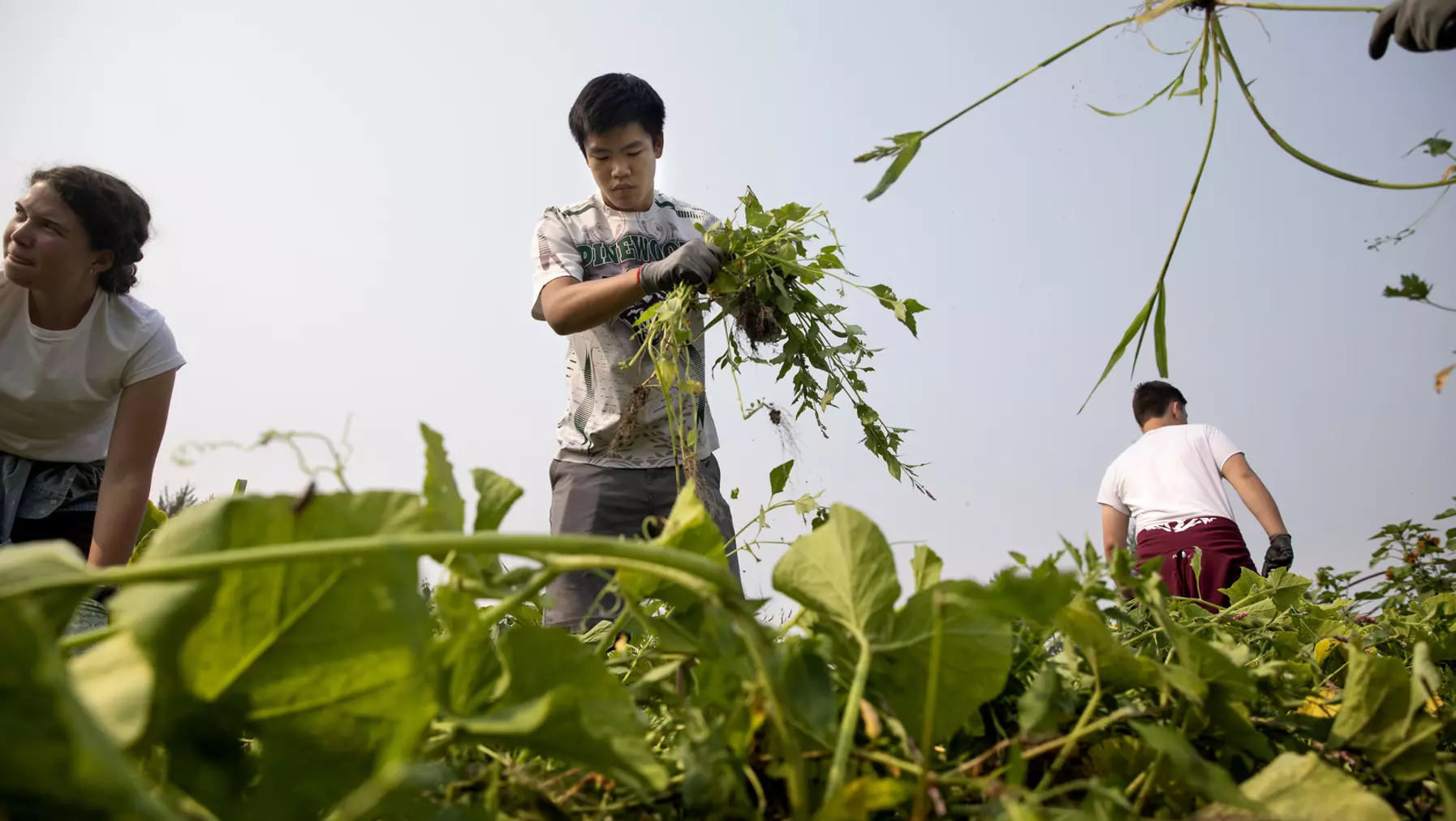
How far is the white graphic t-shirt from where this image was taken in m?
2.32

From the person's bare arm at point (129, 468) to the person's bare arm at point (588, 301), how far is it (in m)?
0.86

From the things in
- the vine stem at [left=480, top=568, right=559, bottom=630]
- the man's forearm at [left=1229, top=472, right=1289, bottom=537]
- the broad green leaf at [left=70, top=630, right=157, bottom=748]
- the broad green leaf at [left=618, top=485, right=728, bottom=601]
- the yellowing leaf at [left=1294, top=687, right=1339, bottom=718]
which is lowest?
the yellowing leaf at [left=1294, top=687, right=1339, bottom=718]

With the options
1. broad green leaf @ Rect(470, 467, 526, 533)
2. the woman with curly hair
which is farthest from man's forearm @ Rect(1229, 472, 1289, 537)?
broad green leaf @ Rect(470, 467, 526, 533)

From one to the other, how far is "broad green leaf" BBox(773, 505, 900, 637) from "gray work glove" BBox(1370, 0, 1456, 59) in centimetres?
113

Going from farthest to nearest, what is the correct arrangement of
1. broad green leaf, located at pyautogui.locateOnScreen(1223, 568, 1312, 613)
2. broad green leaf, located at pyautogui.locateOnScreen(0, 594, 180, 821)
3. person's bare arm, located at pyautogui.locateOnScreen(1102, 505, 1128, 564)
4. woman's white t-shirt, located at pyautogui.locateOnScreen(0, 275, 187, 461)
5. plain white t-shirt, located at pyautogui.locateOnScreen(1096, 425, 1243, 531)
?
1. person's bare arm, located at pyautogui.locateOnScreen(1102, 505, 1128, 564)
2. plain white t-shirt, located at pyautogui.locateOnScreen(1096, 425, 1243, 531)
3. woman's white t-shirt, located at pyautogui.locateOnScreen(0, 275, 187, 461)
4. broad green leaf, located at pyautogui.locateOnScreen(1223, 568, 1312, 613)
5. broad green leaf, located at pyautogui.locateOnScreen(0, 594, 180, 821)

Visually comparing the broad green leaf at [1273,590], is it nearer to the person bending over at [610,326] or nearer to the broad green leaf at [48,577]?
the broad green leaf at [48,577]

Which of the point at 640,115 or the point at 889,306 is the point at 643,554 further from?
the point at 640,115

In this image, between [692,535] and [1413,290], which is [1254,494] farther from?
[692,535]

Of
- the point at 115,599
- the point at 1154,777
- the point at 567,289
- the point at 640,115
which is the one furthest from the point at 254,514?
the point at 640,115

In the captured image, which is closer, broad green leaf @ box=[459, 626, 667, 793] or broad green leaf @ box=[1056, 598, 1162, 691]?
broad green leaf @ box=[459, 626, 667, 793]

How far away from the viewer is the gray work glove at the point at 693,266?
179cm

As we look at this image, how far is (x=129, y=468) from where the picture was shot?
1929 millimetres

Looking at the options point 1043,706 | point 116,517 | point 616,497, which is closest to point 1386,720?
point 1043,706

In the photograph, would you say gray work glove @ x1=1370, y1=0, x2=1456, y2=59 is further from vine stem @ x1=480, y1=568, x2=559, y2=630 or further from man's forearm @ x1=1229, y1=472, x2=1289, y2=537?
man's forearm @ x1=1229, y1=472, x2=1289, y2=537
